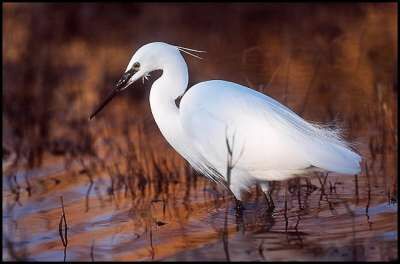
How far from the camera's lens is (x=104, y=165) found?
7.98 meters

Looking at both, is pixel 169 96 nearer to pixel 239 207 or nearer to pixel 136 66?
pixel 136 66

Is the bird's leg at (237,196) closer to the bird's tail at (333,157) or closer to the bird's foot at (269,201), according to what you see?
the bird's foot at (269,201)

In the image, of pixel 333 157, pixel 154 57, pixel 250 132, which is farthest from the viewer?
pixel 154 57

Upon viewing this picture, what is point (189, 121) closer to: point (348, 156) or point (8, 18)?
point (348, 156)

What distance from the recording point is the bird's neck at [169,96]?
6.03m

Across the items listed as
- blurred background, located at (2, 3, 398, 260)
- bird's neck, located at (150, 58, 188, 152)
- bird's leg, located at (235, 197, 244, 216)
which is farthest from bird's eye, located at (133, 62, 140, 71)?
bird's leg, located at (235, 197, 244, 216)

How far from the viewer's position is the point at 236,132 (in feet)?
19.1

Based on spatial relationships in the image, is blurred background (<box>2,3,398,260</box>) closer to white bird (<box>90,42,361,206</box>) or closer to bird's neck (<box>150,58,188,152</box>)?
white bird (<box>90,42,361,206</box>)

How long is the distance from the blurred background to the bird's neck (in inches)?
25.2

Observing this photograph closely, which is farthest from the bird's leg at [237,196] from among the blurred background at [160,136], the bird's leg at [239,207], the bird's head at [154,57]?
the bird's head at [154,57]

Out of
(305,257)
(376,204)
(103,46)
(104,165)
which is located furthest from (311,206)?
(103,46)

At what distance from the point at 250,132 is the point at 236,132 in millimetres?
99

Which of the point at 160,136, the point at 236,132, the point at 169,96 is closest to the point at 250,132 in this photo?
the point at 236,132

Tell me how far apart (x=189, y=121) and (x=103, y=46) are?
10048 millimetres
